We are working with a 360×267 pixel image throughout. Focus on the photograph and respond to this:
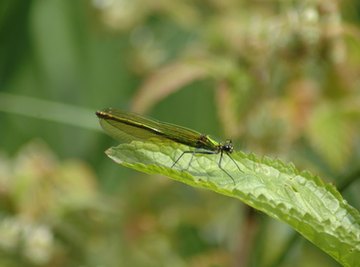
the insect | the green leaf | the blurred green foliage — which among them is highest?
the blurred green foliage

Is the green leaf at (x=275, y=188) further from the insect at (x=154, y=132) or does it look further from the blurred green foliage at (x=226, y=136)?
the blurred green foliage at (x=226, y=136)

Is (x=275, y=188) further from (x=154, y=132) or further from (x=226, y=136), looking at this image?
(x=226, y=136)

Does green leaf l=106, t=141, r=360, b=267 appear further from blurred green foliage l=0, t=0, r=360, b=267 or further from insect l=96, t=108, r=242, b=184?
blurred green foliage l=0, t=0, r=360, b=267

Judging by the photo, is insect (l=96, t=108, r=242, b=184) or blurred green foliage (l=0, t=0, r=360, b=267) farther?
blurred green foliage (l=0, t=0, r=360, b=267)

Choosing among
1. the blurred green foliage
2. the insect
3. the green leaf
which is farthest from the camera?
the blurred green foliage

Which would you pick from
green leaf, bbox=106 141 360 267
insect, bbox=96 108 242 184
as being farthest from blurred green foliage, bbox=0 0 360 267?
green leaf, bbox=106 141 360 267

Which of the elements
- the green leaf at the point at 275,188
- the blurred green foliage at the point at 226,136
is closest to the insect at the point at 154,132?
the green leaf at the point at 275,188

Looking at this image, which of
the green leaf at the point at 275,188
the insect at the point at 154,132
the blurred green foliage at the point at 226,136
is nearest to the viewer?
the green leaf at the point at 275,188

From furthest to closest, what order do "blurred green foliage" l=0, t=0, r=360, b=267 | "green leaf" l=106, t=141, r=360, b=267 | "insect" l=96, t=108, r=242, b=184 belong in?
"blurred green foliage" l=0, t=0, r=360, b=267 < "insect" l=96, t=108, r=242, b=184 < "green leaf" l=106, t=141, r=360, b=267
